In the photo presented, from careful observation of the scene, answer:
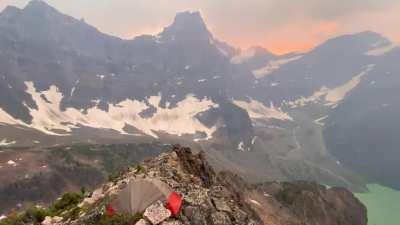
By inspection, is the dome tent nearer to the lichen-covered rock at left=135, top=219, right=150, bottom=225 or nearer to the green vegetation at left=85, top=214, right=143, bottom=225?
the green vegetation at left=85, top=214, right=143, bottom=225

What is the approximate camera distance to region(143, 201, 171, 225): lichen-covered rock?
1695 inches

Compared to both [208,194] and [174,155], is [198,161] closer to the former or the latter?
[174,155]

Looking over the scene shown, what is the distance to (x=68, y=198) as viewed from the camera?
6241 centimetres

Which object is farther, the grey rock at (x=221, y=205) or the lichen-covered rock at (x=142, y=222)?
the grey rock at (x=221, y=205)

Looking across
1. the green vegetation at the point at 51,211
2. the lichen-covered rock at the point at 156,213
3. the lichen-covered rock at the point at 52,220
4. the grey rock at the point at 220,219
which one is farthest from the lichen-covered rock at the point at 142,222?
the green vegetation at the point at 51,211

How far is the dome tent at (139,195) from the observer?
45.2 metres

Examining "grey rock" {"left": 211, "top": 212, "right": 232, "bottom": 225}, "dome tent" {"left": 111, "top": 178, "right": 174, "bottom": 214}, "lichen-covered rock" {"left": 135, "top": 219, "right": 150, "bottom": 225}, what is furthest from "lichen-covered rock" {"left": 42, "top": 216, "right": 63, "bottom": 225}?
"grey rock" {"left": 211, "top": 212, "right": 232, "bottom": 225}

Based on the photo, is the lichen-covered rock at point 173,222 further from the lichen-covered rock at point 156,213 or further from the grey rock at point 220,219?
the grey rock at point 220,219

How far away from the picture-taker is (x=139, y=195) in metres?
46.1

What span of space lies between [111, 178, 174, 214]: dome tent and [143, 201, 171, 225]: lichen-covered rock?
28.0 inches

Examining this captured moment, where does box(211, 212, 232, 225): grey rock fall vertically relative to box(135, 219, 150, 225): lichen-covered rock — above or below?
below

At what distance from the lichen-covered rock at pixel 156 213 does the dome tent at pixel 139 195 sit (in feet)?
2.33

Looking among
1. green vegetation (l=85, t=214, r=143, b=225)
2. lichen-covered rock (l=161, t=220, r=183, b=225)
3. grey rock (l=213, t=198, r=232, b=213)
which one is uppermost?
green vegetation (l=85, t=214, r=143, b=225)

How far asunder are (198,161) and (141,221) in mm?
41772
